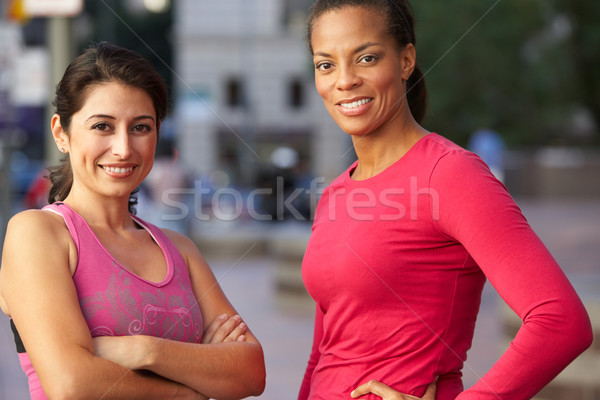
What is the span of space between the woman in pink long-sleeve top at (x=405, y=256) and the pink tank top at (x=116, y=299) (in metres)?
0.37

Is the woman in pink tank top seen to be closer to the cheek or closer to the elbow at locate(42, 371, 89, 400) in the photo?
the elbow at locate(42, 371, 89, 400)

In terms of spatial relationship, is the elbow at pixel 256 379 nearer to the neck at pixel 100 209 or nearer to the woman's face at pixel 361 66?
the neck at pixel 100 209

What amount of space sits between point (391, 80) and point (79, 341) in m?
1.03

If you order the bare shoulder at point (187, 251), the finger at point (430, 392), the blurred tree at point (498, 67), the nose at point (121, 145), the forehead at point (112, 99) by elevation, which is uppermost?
the blurred tree at point (498, 67)

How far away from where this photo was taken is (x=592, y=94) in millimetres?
19594

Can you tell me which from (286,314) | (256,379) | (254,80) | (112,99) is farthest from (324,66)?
(254,80)

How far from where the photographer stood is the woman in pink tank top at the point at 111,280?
73.4 inches

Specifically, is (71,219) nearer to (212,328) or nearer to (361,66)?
(212,328)

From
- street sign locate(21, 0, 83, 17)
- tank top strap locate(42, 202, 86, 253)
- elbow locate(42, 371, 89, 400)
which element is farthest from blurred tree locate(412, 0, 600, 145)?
elbow locate(42, 371, 89, 400)

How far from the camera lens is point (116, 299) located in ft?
6.41

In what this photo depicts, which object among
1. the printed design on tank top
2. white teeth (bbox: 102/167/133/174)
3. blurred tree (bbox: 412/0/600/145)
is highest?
blurred tree (bbox: 412/0/600/145)

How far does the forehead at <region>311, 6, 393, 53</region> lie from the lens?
2061mm

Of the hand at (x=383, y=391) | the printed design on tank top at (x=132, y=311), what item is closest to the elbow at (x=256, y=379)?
the printed design on tank top at (x=132, y=311)

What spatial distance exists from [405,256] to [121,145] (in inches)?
30.7
